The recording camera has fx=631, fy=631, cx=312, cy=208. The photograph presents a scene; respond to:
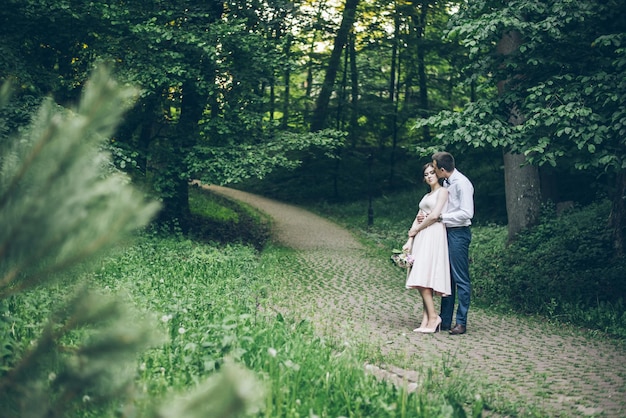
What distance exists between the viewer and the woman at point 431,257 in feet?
25.1

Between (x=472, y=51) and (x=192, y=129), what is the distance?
898 cm

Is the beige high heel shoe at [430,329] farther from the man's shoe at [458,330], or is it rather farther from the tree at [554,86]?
the tree at [554,86]

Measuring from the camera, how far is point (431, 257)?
774cm

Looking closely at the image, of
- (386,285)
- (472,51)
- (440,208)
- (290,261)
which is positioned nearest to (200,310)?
(440,208)

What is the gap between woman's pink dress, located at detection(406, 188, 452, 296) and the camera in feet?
25.1

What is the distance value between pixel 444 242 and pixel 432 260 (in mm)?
273

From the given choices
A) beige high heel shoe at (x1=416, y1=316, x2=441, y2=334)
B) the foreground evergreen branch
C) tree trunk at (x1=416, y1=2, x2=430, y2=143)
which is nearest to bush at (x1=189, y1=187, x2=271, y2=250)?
tree trunk at (x1=416, y1=2, x2=430, y2=143)

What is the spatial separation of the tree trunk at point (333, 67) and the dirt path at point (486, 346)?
50.6ft

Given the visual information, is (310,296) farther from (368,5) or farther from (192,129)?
(368,5)

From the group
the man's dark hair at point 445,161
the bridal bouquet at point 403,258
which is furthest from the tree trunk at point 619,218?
the bridal bouquet at point 403,258

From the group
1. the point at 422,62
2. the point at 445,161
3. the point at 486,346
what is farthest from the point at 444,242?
the point at 422,62

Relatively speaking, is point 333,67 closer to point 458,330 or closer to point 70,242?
point 458,330

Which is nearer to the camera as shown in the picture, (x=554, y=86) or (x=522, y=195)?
(x=554, y=86)

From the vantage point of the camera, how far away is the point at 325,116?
29281mm
